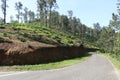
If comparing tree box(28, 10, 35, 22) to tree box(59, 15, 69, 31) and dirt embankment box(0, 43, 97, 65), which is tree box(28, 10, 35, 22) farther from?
dirt embankment box(0, 43, 97, 65)

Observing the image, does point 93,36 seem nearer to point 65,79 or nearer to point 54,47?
point 54,47

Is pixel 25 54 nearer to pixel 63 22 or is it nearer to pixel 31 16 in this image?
pixel 63 22

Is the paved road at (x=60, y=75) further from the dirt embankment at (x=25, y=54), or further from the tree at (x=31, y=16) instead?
the tree at (x=31, y=16)

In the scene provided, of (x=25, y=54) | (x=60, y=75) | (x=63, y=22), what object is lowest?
(x=60, y=75)

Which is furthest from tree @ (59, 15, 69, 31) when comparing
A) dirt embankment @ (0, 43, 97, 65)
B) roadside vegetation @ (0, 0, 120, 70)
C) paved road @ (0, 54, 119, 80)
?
paved road @ (0, 54, 119, 80)

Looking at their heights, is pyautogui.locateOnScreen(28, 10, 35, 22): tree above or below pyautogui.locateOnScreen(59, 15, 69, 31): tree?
above

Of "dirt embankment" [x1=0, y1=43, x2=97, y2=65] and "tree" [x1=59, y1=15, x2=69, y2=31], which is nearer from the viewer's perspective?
"dirt embankment" [x1=0, y1=43, x2=97, y2=65]

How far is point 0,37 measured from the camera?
3684cm

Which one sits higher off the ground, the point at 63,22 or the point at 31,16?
the point at 31,16

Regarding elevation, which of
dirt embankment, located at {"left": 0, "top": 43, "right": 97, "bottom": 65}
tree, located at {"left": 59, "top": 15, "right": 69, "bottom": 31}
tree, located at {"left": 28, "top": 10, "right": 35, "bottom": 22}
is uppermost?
tree, located at {"left": 28, "top": 10, "right": 35, "bottom": 22}

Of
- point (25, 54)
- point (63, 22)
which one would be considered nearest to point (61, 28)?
point (63, 22)

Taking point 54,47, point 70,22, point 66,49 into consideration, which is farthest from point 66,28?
point 54,47

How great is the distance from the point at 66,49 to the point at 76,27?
404ft

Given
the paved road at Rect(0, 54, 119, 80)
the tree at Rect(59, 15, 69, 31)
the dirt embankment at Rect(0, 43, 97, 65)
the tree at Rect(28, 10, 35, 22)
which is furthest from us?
the tree at Rect(28, 10, 35, 22)
